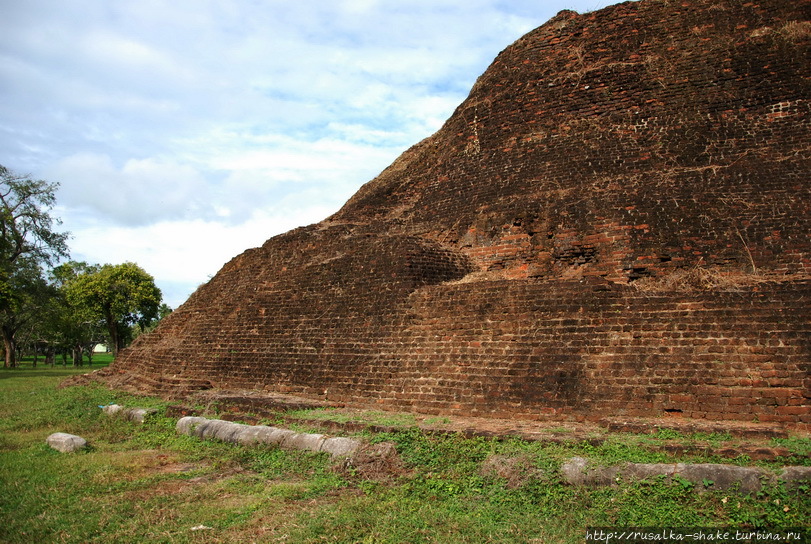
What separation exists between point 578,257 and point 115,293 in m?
29.7

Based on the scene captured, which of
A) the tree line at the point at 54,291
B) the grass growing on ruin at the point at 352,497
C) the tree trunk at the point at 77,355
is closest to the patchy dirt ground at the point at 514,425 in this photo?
the grass growing on ruin at the point at 352,497

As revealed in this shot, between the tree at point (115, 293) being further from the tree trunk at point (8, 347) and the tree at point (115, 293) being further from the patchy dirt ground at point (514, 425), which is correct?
the patchy dirt ground at point (514, 425)

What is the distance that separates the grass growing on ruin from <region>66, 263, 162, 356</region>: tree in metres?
27.2

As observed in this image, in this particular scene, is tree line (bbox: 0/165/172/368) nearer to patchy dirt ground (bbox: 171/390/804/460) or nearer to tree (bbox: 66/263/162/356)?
tree (bbox: 66/263/162/356)

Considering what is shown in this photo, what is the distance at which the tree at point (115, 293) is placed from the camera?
105 ft

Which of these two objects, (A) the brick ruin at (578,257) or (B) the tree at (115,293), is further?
(B) the tree at (115,293)

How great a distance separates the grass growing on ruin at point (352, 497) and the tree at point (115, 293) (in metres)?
27.2

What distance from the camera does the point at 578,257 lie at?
10.2m

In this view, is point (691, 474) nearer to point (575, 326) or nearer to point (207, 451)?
point (575, 326)

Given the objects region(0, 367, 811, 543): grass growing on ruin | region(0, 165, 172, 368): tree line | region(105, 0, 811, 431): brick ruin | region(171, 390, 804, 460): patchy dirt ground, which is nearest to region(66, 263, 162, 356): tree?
region(0, 165, 172, 368): tree line

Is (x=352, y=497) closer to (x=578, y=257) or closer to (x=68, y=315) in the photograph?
(x=578, y=257)

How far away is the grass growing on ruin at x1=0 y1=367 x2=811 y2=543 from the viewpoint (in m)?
4.39

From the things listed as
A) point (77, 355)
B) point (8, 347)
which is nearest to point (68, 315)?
point (8, 347)

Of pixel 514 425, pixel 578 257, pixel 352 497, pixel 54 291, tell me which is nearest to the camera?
pixel 352 497
